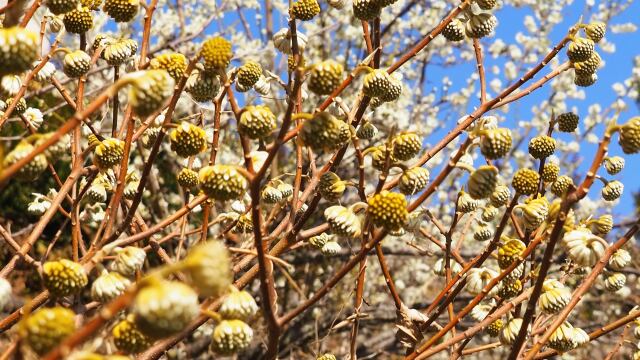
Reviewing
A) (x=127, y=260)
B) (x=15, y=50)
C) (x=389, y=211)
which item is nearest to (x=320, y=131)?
(x=389, y=211)

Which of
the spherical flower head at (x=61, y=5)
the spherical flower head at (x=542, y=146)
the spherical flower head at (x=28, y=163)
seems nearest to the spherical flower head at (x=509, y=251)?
the spherical flower head at (x=542, y=146)

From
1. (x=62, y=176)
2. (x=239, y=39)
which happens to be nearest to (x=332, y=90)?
(x=62, y=176)

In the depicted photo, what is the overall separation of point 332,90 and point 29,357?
36.1 inches

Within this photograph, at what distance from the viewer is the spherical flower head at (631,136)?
1620 millimetres

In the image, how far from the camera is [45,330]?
0.99 m

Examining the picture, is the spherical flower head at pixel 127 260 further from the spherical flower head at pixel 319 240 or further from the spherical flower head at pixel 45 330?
the spherical flower head at pixel 319 240

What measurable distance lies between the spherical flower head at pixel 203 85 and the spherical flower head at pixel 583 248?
3.10ft

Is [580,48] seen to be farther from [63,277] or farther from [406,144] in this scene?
[63,277]

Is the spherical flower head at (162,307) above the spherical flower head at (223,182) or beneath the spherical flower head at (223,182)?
beneath

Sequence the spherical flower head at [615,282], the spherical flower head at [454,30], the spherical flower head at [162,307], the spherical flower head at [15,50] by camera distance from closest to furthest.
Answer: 1. the spherical flower head at [162,307]
2. the spherical flower head at [15,50]
3. the spherical flower head at [454,30]
4. the spherical flower head at [615,282]

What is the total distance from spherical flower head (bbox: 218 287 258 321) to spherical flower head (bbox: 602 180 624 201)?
139 centimetres

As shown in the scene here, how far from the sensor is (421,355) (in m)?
1.78

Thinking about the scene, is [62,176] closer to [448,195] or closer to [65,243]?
[65,243]

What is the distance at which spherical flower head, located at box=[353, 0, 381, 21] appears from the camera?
1.92 meters
